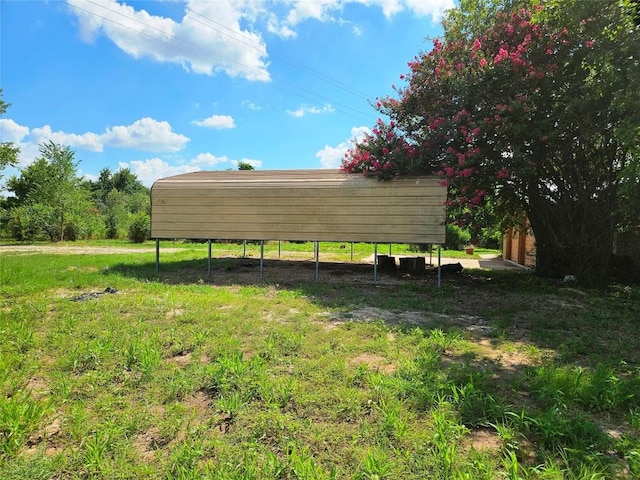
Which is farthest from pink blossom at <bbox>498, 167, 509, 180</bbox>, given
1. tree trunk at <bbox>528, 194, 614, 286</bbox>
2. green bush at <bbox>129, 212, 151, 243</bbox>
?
green bush at <bbox>129, 212, 151, 243</bbox>

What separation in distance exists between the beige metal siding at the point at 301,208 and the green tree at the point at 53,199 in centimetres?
1675

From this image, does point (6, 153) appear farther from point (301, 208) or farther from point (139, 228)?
point (301, 208)

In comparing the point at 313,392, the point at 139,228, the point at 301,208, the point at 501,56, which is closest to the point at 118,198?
the point at 139,228

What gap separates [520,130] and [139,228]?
72.3 ft

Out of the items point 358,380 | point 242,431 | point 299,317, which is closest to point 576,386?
point 358,380

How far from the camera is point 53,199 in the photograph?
963 inches

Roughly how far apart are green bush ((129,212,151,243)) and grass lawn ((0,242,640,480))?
1859cm

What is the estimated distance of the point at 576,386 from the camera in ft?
10.5

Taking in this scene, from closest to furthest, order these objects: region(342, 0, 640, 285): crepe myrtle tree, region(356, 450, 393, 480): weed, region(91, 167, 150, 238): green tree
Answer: region(356, 450, 393, 480): weed < region(342, 0, 640, 285): crepe myrtle tree < region(91, 167, 150, 238): green tree

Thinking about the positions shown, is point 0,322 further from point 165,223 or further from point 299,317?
point 165,223

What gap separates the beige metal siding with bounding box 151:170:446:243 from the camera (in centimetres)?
934

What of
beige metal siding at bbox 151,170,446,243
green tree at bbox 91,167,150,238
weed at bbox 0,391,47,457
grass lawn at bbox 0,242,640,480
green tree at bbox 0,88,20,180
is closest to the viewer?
grass lawn at bbox 0,242,640,480

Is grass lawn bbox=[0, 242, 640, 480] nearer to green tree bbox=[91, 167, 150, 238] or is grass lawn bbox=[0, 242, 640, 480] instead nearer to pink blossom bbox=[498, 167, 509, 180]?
pink blossom bbox=[498, 167, 509, 180]

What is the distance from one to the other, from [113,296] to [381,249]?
18.0 meters
